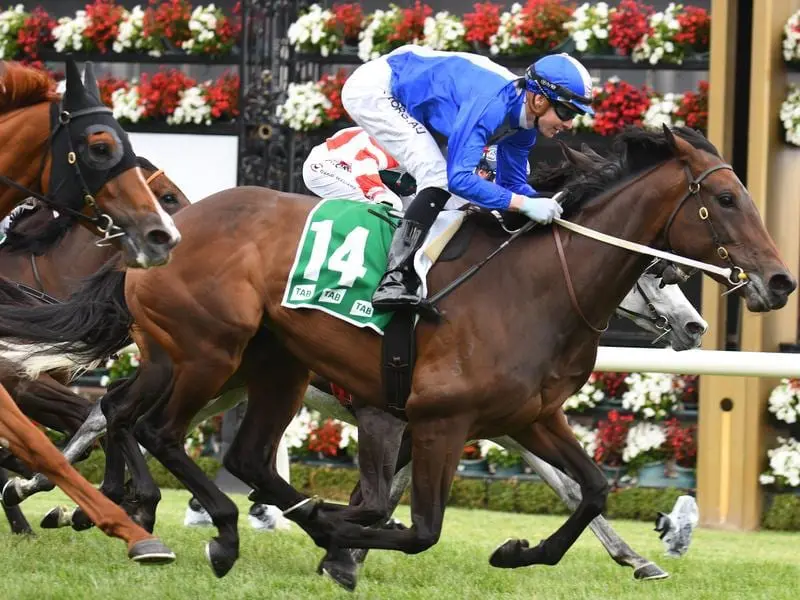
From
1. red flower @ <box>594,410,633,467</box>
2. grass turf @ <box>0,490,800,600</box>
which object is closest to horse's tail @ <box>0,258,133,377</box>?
grass turf @ <box>0,490,800,600</box>

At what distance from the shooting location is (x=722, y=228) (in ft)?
16.4

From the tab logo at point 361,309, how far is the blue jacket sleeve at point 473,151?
0.49m

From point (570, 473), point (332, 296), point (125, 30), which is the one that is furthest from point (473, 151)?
point (125, 30)

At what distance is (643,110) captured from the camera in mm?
8758

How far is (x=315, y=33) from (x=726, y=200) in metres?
4.73

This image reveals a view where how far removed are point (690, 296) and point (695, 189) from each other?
390cm

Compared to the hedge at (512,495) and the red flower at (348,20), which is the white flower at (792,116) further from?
the red flower at (348,20)

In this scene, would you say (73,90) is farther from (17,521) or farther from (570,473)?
(17,521)

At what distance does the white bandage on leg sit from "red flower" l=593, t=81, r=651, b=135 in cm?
326

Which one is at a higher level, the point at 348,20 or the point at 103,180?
the point at 348,20

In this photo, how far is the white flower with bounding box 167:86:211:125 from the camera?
9.69 metres

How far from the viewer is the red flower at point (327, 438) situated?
9141mm

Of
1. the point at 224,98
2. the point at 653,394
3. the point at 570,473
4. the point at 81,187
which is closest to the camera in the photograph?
the point at 81,187

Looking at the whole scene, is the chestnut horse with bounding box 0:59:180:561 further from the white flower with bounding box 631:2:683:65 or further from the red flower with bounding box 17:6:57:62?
the red flower with bounding box 17:6:57:62
